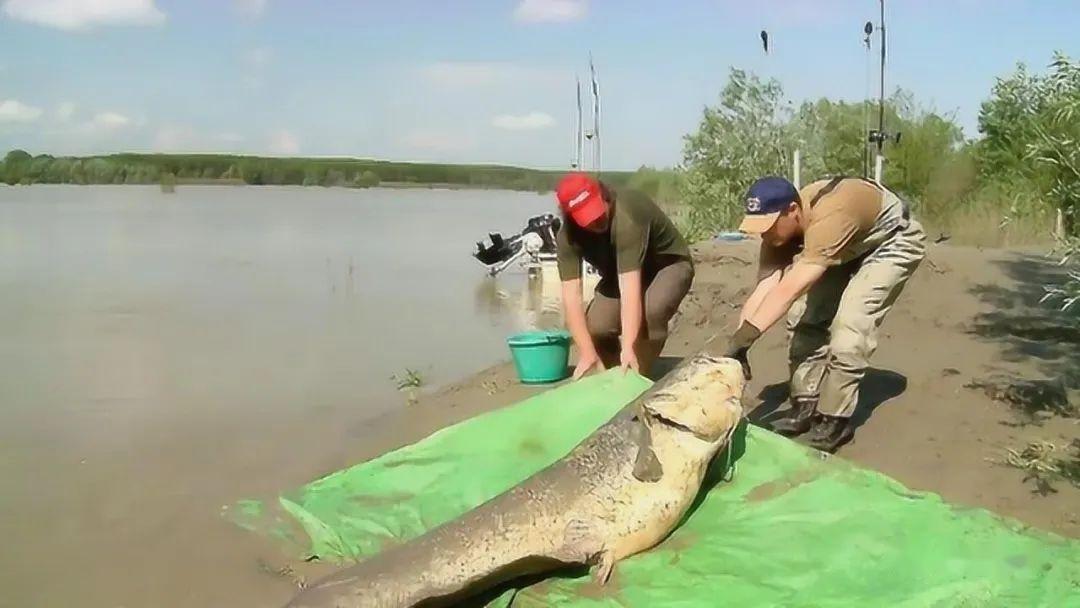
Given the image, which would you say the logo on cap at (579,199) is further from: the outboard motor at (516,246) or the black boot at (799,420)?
the outboard motor at (516,246)

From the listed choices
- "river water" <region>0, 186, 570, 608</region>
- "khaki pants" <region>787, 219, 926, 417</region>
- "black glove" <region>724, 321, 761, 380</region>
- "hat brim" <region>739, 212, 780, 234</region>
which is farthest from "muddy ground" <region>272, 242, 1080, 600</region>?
"hat brim" <region>739, 212, 780, 234</region>

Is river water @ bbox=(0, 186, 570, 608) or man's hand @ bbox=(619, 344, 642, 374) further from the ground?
man's hand @ bbox=(619, 344, 642, 374)

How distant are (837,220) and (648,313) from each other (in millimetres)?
1500

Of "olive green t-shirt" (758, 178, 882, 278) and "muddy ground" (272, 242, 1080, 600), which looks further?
"muddy ground" (272, 242, 1080, 600)

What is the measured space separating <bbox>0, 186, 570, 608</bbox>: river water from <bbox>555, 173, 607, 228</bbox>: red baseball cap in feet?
7.35

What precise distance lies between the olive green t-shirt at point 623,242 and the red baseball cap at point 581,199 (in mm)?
252

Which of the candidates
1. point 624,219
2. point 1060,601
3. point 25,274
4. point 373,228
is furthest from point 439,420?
point 373,228

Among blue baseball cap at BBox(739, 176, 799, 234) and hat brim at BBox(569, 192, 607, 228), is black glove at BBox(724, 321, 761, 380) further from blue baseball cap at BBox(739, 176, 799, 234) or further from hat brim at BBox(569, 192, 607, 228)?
hat brim at BBox(569, 192, 607, 228)

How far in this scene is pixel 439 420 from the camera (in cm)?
768

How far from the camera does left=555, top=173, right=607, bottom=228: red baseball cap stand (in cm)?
569

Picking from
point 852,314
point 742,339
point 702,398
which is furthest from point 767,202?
point 702,398

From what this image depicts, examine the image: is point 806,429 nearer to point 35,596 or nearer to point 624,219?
point 624,219

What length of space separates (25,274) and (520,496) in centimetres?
1680

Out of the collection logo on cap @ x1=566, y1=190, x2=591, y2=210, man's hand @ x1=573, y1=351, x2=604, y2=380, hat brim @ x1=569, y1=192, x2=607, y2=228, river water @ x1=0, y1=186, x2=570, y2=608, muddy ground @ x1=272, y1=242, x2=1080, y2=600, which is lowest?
river water @ x1=0, y1=186, x2=570, y2=608
